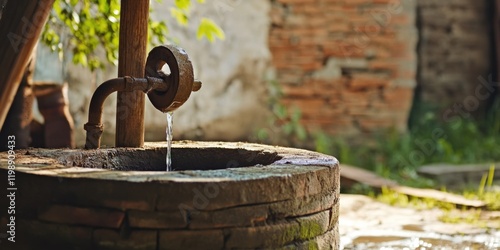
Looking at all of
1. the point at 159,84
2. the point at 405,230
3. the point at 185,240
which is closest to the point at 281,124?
the point at 405,230

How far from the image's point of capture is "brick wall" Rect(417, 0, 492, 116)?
300 inches

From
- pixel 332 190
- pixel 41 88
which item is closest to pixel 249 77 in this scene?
pixel 41 88

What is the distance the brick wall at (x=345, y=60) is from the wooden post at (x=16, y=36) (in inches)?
173

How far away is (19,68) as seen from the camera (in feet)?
9.00

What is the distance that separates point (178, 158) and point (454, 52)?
5.07 m

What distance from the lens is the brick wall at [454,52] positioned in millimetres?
7632

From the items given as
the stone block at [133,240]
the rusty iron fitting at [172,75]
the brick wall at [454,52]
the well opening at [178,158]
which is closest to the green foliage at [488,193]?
the brick wall at [454,52]

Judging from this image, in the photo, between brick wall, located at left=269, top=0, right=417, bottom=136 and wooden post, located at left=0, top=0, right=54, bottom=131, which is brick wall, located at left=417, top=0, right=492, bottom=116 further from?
wooden post, located at left=0, top=0, right=54, bottom=131

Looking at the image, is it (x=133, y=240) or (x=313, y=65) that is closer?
(x=133, y=240)

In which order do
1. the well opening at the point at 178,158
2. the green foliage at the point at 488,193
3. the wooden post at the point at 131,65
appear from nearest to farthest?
the well opening at the point at 178,158 → the wooden post at the point at 131,65 → the green foliage at the point at 488,193

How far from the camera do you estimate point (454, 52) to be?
7.79 metres

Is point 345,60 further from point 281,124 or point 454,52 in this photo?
point 454,52

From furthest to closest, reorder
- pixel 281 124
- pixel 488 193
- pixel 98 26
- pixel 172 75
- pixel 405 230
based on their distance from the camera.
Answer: pixel 281 124 → pixel 488 193 → pixel 98 26 → pixel 405 230 → pixel 172 75

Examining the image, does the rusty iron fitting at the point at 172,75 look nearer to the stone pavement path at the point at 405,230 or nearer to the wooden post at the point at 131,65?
the wooden post at the point at 131,65
